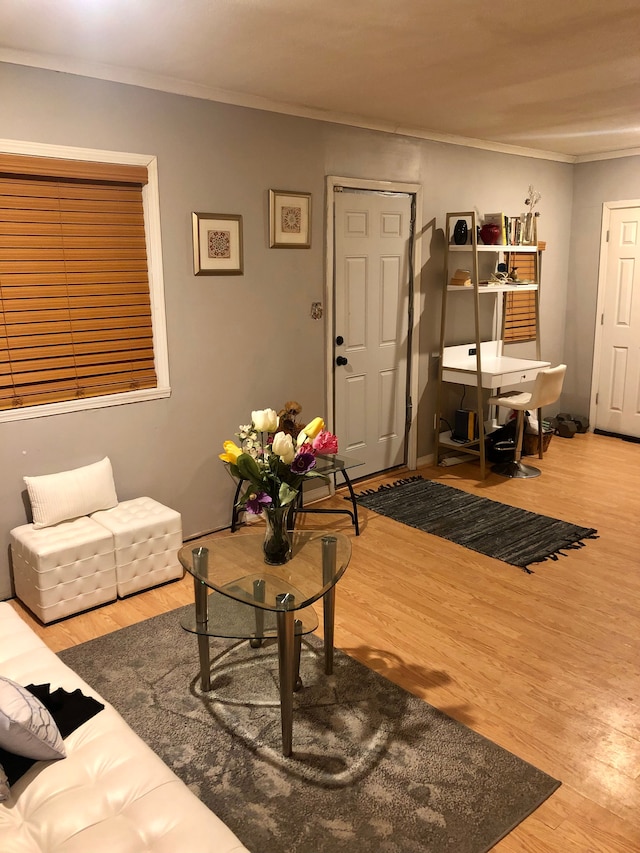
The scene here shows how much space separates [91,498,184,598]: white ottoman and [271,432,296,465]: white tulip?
1274mm

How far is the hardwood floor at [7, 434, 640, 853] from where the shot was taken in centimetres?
212

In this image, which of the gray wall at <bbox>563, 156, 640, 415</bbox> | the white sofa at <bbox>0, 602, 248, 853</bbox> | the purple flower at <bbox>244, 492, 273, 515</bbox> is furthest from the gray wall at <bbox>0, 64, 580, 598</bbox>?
the gray wall at <bbox>563, 156, 640, 415</bbox>

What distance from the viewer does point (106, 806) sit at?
5.30ft

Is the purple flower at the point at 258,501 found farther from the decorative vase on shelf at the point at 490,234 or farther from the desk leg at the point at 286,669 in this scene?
the decorative vase on shelf at the point at 490,234

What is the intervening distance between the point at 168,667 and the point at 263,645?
404 mm

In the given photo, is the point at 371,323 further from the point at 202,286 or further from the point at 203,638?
the point at 203,638

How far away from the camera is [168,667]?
2746 millimetres

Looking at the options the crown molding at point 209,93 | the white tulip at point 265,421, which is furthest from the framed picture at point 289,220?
the white tulip at point 265,421

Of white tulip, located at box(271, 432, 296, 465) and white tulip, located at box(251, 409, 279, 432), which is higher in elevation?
white tulip, located at box(251, 409, 279, 432)

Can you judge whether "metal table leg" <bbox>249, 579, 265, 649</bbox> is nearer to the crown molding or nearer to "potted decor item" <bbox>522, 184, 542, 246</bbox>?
the crown molding

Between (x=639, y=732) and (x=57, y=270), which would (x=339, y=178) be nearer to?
(x=57, y=270)

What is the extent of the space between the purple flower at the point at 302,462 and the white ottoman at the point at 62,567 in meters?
1.30

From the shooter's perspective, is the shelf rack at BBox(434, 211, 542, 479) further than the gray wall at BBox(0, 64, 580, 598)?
Yes

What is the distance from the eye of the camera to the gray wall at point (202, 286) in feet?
10.5
